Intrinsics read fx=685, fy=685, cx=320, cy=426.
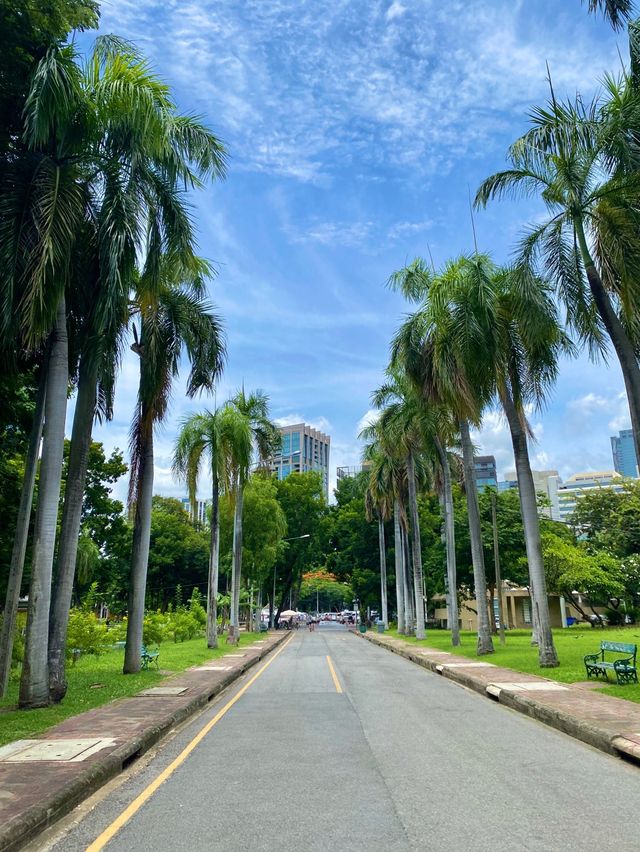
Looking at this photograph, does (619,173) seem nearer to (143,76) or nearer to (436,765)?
(143,76)

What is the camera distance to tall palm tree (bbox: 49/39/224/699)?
12250 mm

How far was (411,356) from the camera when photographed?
26.3 meters

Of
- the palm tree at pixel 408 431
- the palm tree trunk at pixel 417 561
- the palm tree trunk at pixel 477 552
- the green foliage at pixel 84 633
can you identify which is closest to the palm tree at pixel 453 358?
the palm tree trunk at pixel 477 552

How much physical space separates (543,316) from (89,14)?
1200 cm

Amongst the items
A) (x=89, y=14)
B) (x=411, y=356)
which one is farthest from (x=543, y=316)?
(x=89, y=14)

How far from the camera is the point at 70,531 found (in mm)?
13680

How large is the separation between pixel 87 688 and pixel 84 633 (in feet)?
30.4

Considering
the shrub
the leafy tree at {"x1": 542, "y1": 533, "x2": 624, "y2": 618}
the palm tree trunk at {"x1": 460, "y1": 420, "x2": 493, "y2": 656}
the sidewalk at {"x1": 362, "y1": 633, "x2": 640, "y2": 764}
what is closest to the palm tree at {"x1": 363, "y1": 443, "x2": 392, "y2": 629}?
the leafy tree at {"x1": 542, "y1": 533, "x2": 624, "y2": 618}

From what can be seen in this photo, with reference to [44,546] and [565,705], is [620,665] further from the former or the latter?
[44,546]

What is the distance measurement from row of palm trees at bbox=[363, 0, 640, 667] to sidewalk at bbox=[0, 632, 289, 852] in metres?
10.8

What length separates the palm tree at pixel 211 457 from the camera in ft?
91.4

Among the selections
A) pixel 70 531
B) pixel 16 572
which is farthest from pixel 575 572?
pixel 16 572

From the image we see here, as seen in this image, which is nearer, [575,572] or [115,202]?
[115,202]

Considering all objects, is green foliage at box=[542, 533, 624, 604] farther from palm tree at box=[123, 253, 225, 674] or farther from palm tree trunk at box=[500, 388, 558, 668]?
palm tree at box=[123, 253, 225, 674]
